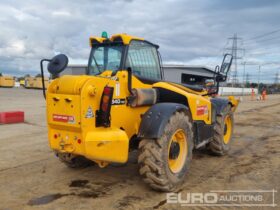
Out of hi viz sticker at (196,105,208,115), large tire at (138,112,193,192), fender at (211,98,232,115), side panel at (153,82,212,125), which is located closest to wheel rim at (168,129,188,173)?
large tire at (138,112,193,192)

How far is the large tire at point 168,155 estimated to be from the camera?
183 inches

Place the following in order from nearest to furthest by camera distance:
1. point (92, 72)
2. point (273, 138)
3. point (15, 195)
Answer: point (15, 195) < point (92, 72) < point (273, 138)

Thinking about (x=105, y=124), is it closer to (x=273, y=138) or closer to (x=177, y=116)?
(x=177, y=116)

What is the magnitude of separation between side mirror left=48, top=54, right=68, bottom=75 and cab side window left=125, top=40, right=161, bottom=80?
999 millimetres

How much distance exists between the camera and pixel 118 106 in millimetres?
4828

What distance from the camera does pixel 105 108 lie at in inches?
179

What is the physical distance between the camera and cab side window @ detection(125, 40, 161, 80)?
5305mm

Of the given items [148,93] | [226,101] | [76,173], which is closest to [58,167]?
[76,173]

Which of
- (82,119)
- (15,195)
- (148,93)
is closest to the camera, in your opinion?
(82,119)

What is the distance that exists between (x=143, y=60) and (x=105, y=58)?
0.65 m

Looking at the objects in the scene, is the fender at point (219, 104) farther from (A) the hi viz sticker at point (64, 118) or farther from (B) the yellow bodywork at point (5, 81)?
(B) the yellow bodywork at point (5, 81)

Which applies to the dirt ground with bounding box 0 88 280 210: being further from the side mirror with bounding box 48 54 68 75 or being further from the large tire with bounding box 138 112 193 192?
the side mirror with bounding box 48 54 68 75

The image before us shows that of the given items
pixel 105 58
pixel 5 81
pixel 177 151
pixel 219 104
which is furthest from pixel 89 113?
pixel 5 81

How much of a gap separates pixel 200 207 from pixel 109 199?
4.12ft
